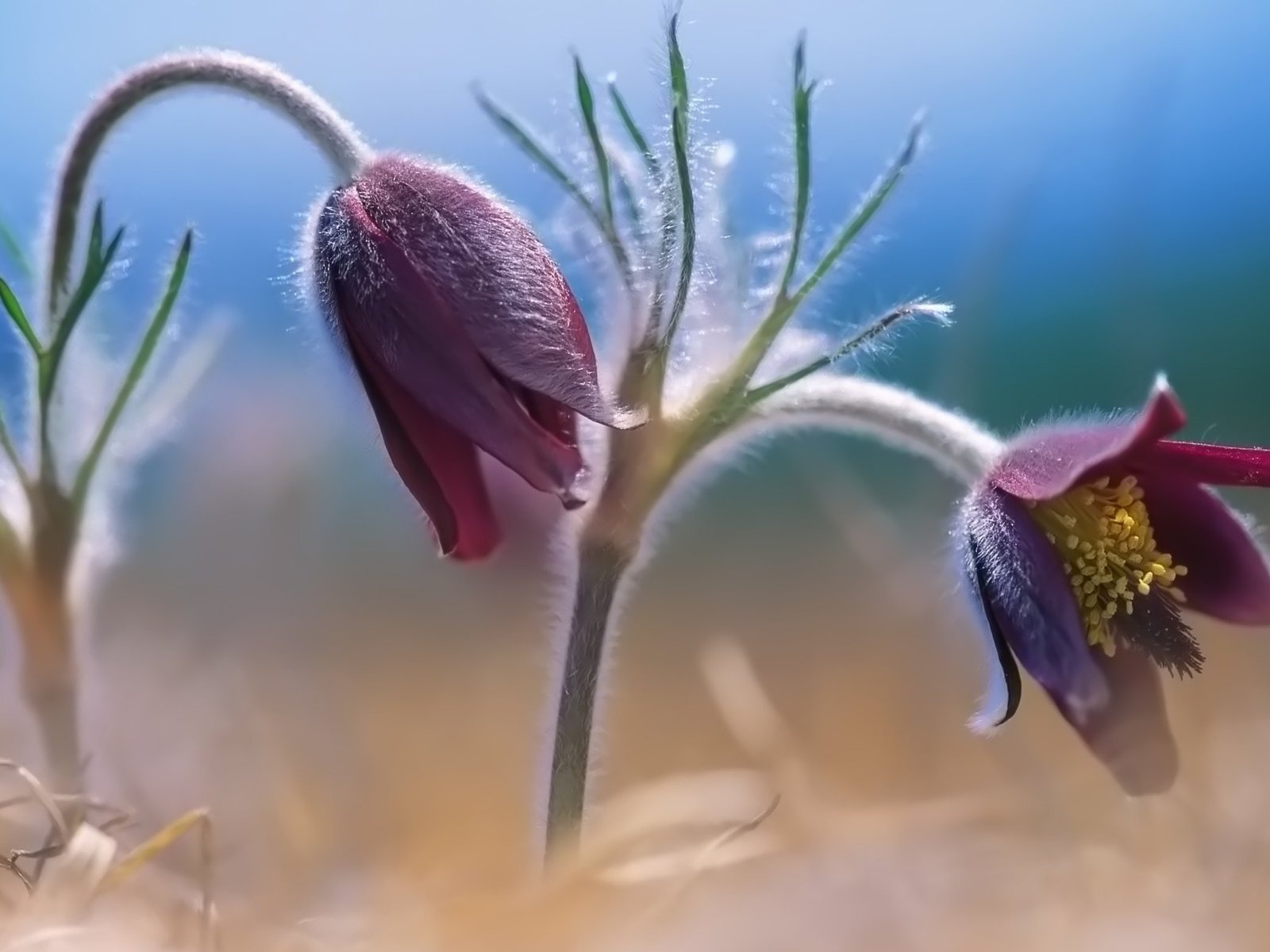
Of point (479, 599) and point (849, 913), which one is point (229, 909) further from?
point (479, 599)

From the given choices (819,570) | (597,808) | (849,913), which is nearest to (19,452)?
(597,808)

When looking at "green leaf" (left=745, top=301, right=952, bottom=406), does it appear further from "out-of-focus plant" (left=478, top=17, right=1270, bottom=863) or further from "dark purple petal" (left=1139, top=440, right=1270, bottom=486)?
"dark purple petal" (left=1139, top=440, right=1270, bottom=486)

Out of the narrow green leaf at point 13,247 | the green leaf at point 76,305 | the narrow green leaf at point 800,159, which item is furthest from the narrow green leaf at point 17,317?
the narrow green leaf at point 800,159

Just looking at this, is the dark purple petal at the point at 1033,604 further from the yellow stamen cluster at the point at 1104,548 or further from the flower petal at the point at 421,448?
the flower petal at the point at 421,448

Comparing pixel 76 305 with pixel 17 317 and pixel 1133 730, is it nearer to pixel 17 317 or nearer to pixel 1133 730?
pixel 17 317

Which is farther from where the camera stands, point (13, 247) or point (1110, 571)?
point (13, 247)

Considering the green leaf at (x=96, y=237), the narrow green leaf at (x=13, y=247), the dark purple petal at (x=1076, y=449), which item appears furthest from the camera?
the narrow green leaf at (x=13, y=247)

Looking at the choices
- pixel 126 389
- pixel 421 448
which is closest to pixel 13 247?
pixel 126 389
